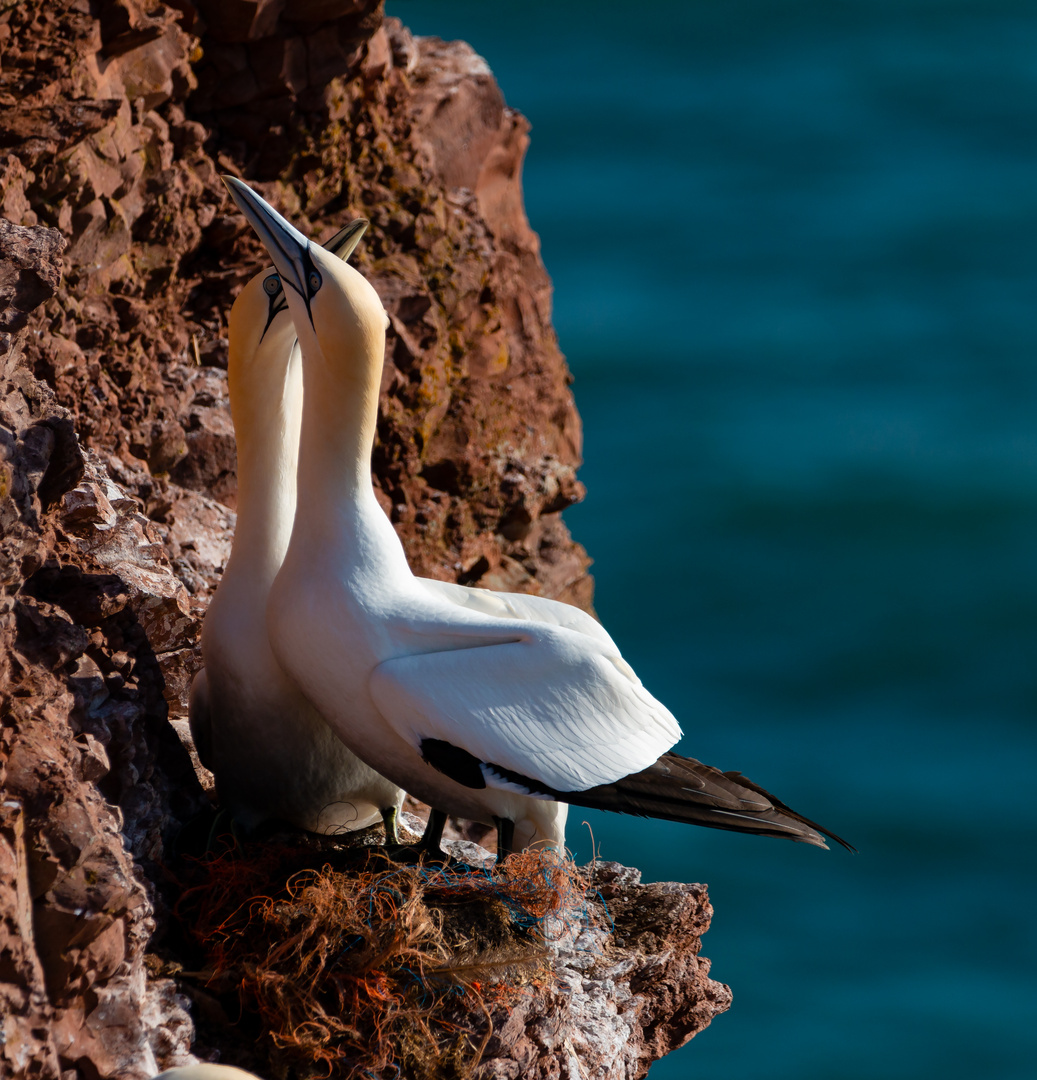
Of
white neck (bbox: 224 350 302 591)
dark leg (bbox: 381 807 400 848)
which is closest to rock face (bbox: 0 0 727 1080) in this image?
white neck (bbox: 224 350 302 591)

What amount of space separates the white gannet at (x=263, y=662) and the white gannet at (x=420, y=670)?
0.62 feet

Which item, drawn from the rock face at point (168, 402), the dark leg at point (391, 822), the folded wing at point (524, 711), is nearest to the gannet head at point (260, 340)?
the rock face at point (168, 402)

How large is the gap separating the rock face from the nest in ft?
0.49

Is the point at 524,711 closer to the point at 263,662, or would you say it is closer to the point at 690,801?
the point at 690,801

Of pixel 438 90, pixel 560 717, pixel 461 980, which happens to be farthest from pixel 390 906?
pixel 438 90

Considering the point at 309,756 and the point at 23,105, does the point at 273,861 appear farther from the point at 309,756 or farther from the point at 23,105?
the point at 23,105

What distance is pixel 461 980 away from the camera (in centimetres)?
410

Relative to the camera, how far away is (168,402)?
6.78 metres

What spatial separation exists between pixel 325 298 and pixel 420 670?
121cm

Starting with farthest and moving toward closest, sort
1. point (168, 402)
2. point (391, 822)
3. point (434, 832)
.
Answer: point (168, 402) → point (391, 822) → point (434, 832)

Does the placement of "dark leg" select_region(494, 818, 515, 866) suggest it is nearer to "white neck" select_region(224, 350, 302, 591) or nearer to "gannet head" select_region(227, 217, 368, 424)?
"white neck" select_region(224, 350, 302, 591)

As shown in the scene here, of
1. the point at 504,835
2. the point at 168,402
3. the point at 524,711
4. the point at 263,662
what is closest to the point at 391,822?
the point at 504,835

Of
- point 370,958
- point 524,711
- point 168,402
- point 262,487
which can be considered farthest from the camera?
point 168,402

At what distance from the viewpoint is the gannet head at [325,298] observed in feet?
15.1
